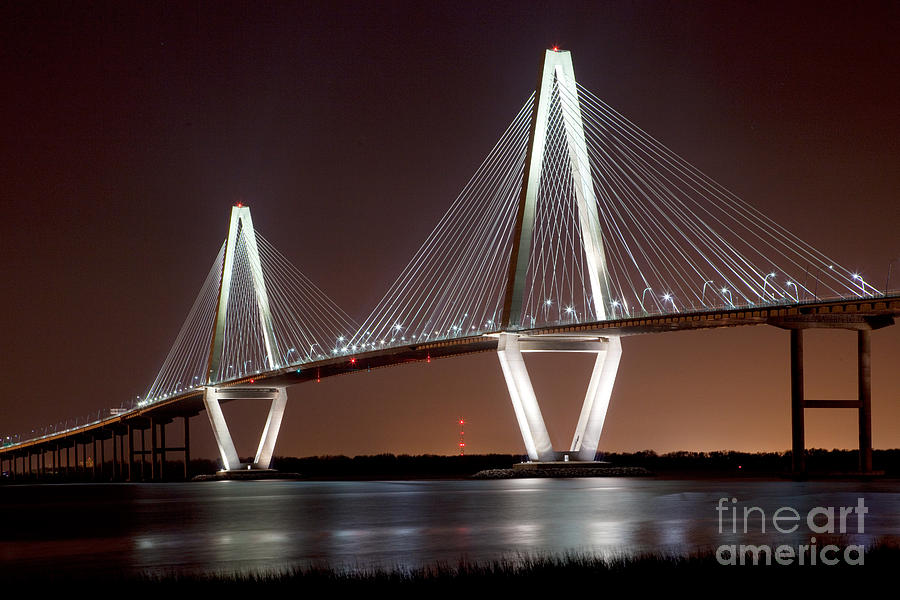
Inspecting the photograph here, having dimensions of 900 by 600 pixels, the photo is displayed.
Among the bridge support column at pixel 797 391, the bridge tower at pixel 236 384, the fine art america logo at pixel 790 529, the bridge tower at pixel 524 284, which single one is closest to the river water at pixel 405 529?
the fine art america logo at pixel 790 529

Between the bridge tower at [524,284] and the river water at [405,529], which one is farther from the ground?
the bridge tower at [524,284]

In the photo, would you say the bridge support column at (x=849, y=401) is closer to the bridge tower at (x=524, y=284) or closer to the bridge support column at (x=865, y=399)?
the bridge support column at (x=865, y=399)

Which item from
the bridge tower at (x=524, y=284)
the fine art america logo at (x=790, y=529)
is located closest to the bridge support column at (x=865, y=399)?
the bridge tower at (x=524, y=284)

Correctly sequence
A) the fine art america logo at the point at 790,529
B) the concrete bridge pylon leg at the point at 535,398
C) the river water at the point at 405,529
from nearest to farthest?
the fine art america logo at the point at 790,529 < the river water at the point at 405,529 < the concrete bridge pylon leg at the point at 535,398

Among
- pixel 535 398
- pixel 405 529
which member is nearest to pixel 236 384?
pixel 535 398

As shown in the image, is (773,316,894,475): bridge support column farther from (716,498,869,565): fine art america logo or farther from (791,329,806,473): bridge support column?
(716,498,869,565): fine art america logo

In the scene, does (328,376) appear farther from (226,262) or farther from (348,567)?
(348,567)

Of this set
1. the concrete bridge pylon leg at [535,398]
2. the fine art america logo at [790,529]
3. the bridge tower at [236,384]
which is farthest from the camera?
the bridge tower at [236,384]

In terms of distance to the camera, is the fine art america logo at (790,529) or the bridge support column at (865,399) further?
the bridge support column at (865,399)
